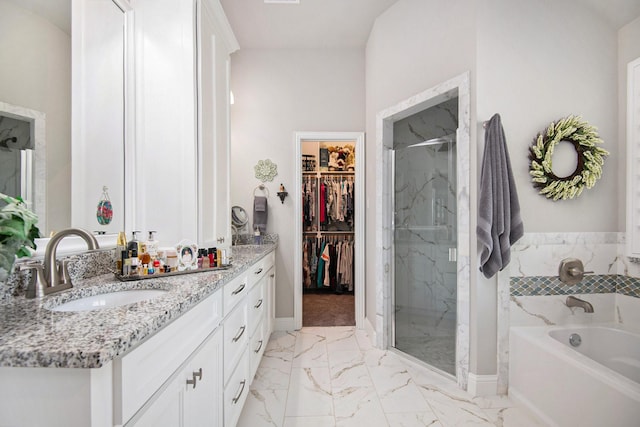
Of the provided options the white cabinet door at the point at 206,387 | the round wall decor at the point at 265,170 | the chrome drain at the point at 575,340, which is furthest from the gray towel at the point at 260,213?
the chrome drain at the point at 575,340

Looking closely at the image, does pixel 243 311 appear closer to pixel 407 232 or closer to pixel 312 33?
pixel 407 232

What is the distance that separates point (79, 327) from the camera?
0.73 metres

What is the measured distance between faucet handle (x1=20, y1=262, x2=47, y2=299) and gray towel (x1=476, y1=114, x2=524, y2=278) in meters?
2.08

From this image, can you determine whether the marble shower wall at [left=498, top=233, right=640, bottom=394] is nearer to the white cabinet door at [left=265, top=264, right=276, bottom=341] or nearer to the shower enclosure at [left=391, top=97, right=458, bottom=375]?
the shower enclosure at [left=391, top=97, right=458, bottom=375]

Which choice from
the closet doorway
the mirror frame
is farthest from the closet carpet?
the mirror frame

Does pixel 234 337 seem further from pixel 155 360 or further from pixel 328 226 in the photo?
pixel 328 226

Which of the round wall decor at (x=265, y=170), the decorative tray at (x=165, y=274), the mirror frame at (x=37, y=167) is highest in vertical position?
the round wall decor at (x=265, y=170)

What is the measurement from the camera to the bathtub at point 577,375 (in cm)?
131

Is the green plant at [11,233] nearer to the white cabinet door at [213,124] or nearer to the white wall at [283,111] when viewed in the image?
the white cabinet door at [213,124]

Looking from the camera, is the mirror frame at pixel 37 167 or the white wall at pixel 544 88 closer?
the mirror frame at pixel 37 167

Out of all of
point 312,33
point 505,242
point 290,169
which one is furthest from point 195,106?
point 505,242

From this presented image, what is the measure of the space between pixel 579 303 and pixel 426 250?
101cm

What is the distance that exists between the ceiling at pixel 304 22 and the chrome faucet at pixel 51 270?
237cm

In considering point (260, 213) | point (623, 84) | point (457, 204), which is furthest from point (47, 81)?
point (623, 84)
